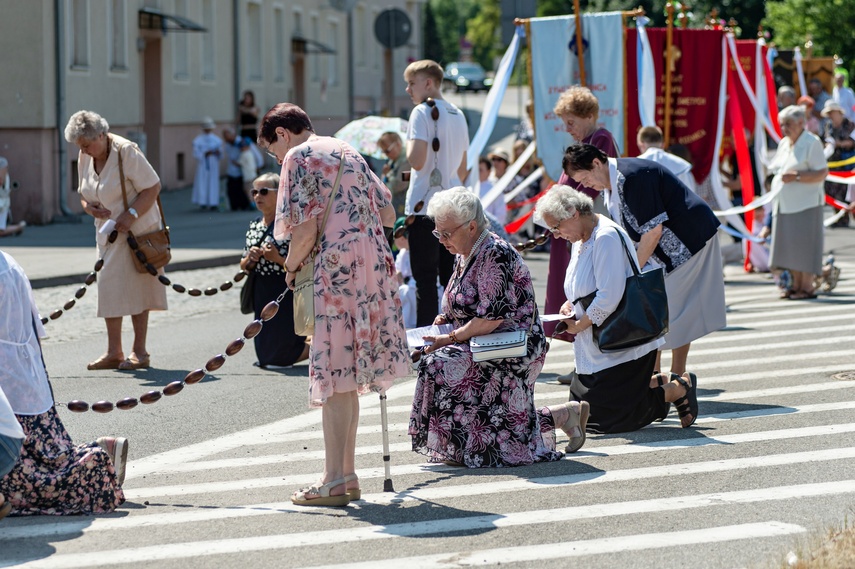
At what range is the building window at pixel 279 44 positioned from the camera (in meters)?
39.5

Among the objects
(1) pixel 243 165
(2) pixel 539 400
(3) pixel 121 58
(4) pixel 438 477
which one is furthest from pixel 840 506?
(3) pixel 121 58

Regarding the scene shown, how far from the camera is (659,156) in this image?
41.9 ft

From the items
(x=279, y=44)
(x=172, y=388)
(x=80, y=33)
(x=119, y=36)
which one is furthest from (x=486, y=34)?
(x=172, y=388)

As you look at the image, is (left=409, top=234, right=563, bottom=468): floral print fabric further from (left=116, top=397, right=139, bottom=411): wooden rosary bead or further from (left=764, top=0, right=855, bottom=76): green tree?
(left=764, top=0, right=855, bottom=76): green tree

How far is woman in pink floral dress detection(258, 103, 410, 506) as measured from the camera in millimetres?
6582

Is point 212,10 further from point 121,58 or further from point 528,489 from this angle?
point 528,489

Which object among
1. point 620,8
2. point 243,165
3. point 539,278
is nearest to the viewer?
point 539,278

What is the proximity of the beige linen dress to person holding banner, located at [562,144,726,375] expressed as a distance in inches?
144

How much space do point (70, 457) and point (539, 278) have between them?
37.1 ft

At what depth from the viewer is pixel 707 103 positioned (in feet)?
59.5

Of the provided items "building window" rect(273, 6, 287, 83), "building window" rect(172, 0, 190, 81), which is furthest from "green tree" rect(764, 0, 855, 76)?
"building window" rect(172, 0, 190, 81)

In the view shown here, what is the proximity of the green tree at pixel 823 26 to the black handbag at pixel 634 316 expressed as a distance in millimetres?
34756

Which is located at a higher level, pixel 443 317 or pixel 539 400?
pixel 443 317

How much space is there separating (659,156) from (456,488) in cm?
639
